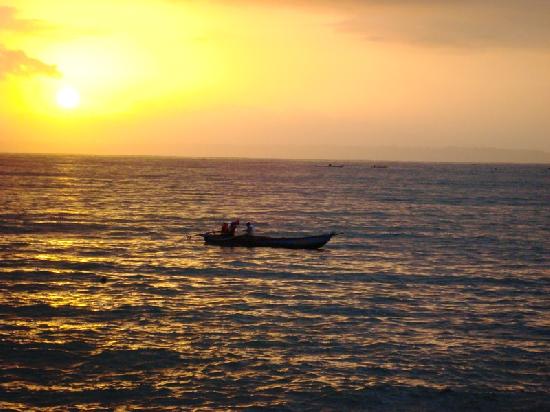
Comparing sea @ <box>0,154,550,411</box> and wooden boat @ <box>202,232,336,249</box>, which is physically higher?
wooden boat @ <box>202,232,336,249</box>

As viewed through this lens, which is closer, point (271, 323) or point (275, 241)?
point (271, 323)

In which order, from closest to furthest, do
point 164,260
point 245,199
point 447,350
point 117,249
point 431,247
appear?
point 447,350, point 164,260, point 117,249, point 431,247, point 245,199

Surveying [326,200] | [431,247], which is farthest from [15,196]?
[431,247]

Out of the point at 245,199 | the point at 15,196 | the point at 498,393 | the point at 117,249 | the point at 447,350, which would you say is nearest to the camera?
the point at 498,393

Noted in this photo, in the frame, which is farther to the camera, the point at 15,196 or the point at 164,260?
the point at 15,196

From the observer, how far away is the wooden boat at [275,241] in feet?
150

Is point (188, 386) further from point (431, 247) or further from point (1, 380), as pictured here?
point (431, 247)

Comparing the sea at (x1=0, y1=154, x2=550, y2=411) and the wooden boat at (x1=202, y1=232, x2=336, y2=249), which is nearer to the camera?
the sea at (x1=0, y1=154, x2=550, y2=411)

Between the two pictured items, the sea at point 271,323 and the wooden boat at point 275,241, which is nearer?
the sea at point 271,323

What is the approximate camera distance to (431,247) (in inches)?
1908

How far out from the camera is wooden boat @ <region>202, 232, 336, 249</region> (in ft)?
150

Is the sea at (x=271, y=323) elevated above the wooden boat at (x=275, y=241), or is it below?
below

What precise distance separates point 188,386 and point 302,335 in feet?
20.3

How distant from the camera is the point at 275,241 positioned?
4612 cm
